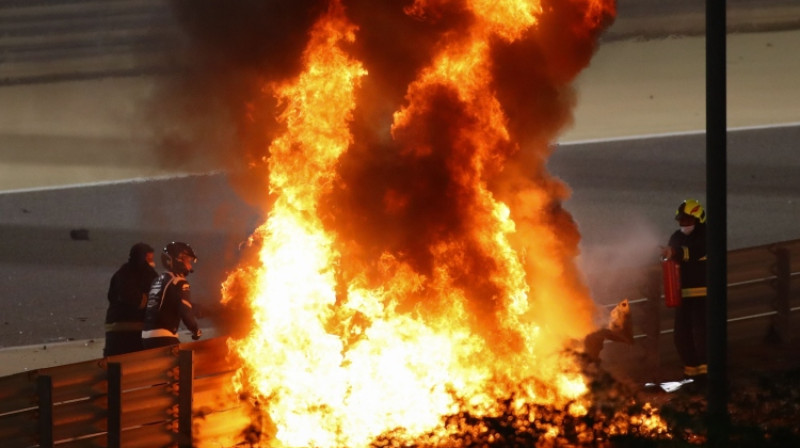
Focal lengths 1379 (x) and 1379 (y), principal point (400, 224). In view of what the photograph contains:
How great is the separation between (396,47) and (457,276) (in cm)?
175

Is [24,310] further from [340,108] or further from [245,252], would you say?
[340,108]

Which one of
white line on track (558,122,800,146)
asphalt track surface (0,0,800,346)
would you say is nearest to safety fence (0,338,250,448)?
asphalt track surface (0,0,800,346)

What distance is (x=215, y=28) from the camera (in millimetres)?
10680

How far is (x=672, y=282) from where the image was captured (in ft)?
39.9

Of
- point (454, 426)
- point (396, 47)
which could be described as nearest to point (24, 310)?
point (396, 47)

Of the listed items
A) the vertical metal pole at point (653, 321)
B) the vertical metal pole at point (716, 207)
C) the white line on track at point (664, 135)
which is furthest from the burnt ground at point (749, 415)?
the white line on track at point (664, 135)

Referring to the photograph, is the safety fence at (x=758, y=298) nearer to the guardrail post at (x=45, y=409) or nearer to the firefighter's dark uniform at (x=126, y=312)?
the firefighter's dark uniform at (x=126, y=312)

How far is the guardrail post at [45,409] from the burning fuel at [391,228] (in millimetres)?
1400

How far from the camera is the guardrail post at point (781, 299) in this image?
14.2 m

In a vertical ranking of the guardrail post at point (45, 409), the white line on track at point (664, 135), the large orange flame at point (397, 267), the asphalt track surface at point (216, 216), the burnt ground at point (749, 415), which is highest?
the white line on track at point (664, 135)

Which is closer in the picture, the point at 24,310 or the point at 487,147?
the point at 487,147

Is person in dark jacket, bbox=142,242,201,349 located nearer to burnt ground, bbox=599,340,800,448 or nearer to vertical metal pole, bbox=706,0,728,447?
burnt ground, bbox=599,340,800,448

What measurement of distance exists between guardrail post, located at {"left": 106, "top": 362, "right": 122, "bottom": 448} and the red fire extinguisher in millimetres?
5272

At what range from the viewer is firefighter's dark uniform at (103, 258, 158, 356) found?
1178 cm
